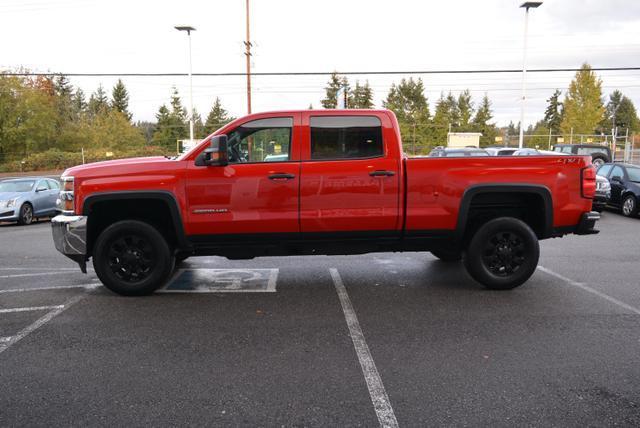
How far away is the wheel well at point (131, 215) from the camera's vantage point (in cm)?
598

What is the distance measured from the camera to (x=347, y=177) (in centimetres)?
581

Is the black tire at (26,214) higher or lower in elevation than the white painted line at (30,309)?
lower

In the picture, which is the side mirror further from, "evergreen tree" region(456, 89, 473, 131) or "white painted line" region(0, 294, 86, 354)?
"evergreen tree" region(456, 89, 473, 131)

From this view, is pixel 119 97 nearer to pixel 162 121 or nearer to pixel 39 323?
pixel 162 121

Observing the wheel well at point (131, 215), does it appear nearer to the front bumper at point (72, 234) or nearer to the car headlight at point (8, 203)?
the front bumper at point (72, 234)

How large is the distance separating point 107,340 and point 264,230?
206 centimetres

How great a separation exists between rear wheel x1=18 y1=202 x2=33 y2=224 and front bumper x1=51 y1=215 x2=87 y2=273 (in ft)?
32.9

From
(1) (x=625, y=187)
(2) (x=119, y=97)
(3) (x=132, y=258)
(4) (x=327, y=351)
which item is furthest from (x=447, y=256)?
(2) (x=119, y=97)

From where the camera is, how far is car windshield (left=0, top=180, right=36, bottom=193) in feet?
49.8

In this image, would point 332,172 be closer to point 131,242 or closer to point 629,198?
point 131,242

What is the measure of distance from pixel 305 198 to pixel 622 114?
4455 inches

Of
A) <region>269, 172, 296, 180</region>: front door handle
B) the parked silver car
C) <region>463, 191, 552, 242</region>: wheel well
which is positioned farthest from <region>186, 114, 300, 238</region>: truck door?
the parked silver car

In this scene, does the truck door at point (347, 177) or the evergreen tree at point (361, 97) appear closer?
the truck door at point (347, 177)

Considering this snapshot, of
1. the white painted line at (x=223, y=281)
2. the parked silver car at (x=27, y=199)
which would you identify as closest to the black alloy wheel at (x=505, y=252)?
the white painted line at (x=223, y=281)
